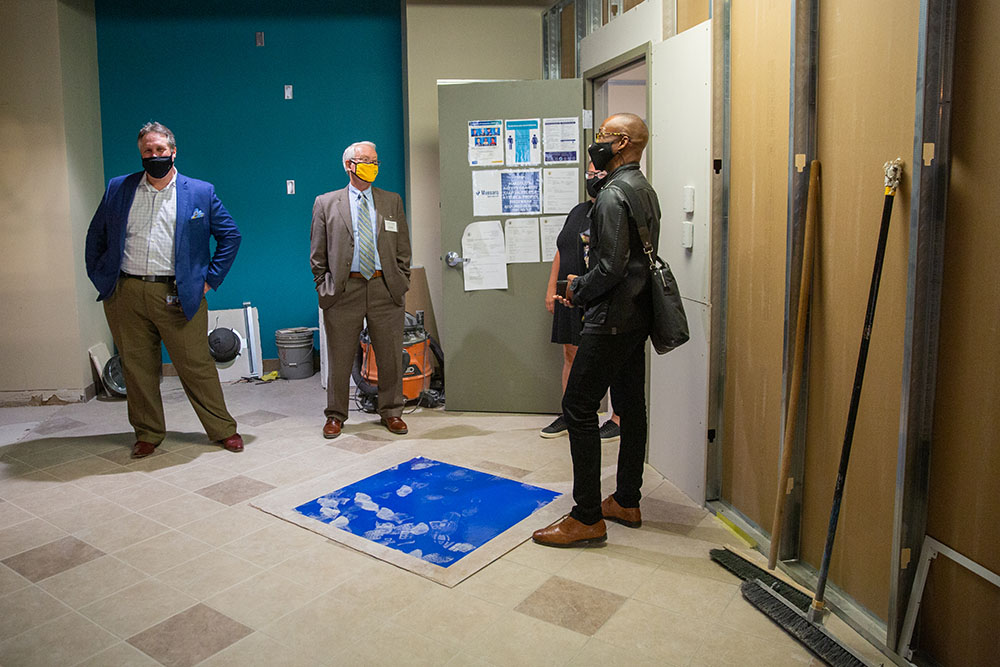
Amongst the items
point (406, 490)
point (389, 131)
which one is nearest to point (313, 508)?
point (406, 490)

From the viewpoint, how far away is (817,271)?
8.80ft

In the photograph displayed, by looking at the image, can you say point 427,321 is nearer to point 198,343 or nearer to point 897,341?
point 198,343

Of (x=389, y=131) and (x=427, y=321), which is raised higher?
(x=389, y=131)

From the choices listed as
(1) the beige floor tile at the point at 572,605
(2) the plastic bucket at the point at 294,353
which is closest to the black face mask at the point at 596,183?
(1) the beige floor tile at the point at 572,605

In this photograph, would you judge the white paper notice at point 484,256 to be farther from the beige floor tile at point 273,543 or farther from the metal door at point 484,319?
the beige floor tile at point 273,543

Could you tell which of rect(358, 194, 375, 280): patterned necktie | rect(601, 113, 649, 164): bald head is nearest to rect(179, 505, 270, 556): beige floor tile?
rect(358, 194, 375, 280): patterned necktie

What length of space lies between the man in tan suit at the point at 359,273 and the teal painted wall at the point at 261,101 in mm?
1867

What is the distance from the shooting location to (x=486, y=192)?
16.4ft

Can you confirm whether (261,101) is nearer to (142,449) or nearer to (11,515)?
(142,449)

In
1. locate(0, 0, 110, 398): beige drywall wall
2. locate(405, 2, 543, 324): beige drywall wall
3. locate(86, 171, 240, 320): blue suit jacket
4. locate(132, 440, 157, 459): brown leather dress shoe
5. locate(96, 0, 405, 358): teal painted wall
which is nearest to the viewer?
locate(86, 171, 240, 320): blue suit jacket

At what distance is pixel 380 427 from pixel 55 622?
94.1 inches

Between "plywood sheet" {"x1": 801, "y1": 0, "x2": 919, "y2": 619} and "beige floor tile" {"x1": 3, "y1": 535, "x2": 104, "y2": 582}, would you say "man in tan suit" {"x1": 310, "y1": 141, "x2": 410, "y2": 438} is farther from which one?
"plywood sheet" {"x1": 801, "y1": 0, "x2": 919, "y2": 619}

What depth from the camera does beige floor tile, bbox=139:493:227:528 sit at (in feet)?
11.2

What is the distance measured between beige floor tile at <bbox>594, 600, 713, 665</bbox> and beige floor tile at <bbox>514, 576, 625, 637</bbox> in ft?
0.14
